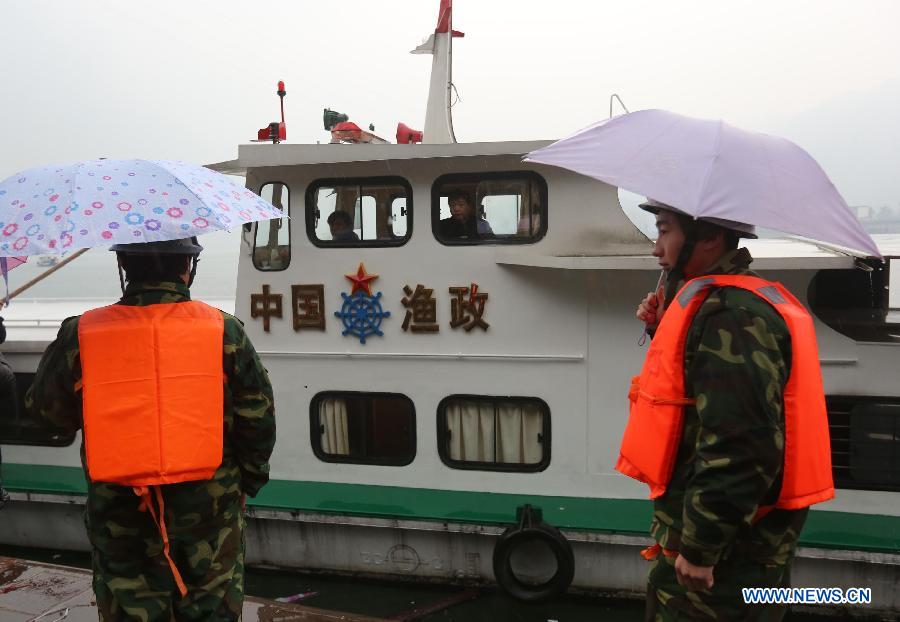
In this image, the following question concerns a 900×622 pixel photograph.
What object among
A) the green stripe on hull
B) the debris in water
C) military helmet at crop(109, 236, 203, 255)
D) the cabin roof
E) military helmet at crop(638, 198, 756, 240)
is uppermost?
the cabin roof

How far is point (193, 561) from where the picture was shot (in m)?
2.11

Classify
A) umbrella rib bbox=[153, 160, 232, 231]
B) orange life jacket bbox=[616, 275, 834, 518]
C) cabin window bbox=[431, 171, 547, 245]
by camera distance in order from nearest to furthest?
orange life jacket bbox=[616, 275, 834, 518] < umbrella rib bbox=[153, 160, 232, 231] < cabin window bbox=[431, 171, 547, 245]

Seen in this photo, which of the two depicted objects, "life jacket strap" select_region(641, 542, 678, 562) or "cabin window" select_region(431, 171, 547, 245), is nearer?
"life jacket strap" select_region(641, 542, 678, 562)

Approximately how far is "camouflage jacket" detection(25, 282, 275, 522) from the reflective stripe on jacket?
0.22 feet

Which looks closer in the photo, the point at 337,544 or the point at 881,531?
the point at 881,531

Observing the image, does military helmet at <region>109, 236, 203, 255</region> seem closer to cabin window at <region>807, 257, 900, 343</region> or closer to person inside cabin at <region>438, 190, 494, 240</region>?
person inside cabin at <region>438, 190, 494, 240</region>

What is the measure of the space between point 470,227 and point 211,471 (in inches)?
123

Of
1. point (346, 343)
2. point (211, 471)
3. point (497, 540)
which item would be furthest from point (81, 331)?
point (497, 540)

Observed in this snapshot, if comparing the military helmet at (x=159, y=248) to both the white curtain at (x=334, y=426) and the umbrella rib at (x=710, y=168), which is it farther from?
the white curtain at (x=334, y=426)

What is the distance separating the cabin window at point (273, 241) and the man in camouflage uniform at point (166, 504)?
2988 millimetres

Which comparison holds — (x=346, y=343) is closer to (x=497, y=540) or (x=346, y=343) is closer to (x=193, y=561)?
(x=497, y=540)

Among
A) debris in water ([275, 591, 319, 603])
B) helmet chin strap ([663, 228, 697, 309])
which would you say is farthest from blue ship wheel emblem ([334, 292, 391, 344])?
helmet chin strap ([663, 228, 697, 309])

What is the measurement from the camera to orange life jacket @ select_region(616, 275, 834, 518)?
5.58 ft

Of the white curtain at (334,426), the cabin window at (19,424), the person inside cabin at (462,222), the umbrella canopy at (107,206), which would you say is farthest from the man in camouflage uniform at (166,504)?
the cabin window at (19,424)
